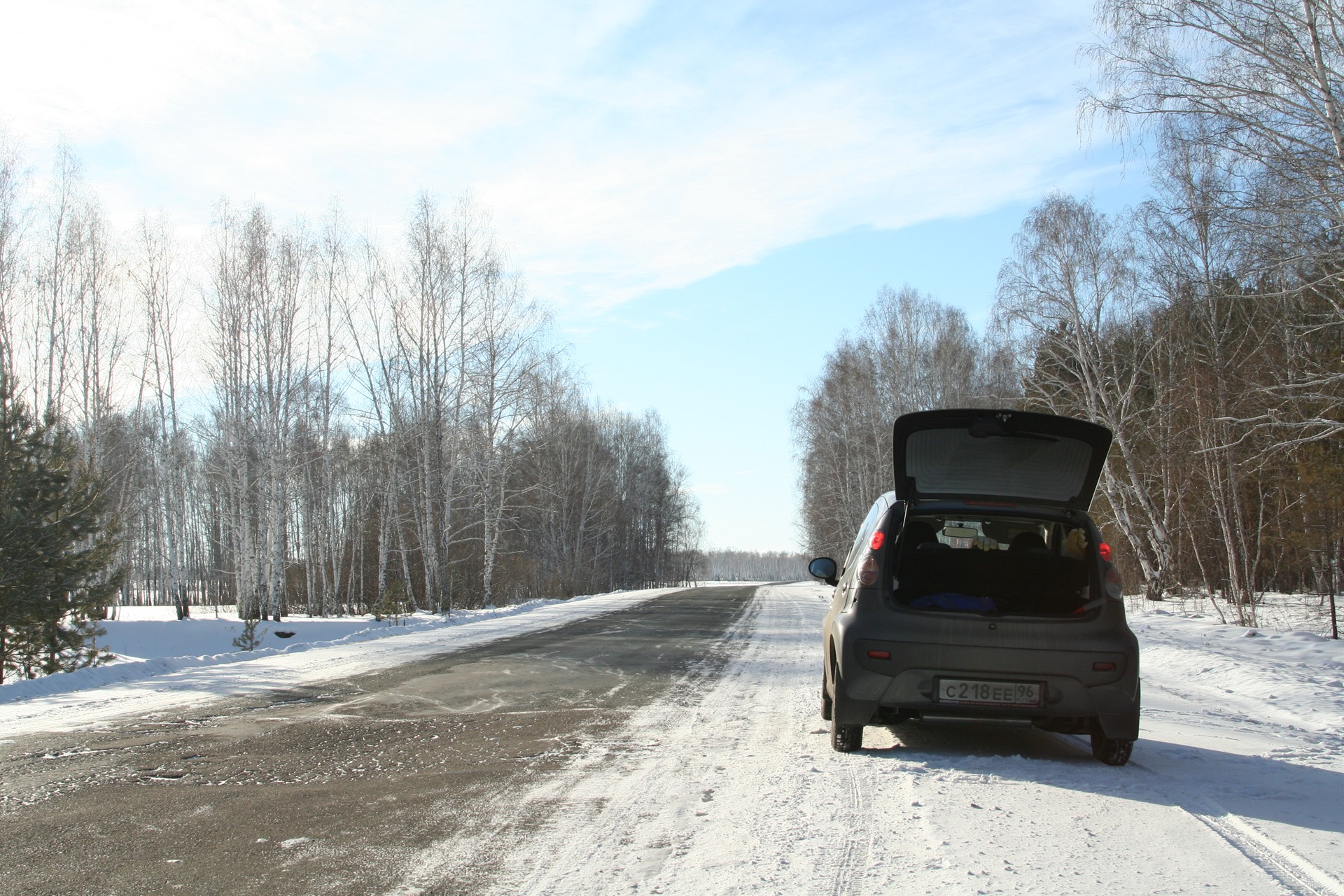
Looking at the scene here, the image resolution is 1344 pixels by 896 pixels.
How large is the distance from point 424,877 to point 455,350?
2582 cm

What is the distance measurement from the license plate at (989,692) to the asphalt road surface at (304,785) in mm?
2256

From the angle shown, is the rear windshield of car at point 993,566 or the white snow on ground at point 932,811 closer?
the white snow on ground at point 932,811

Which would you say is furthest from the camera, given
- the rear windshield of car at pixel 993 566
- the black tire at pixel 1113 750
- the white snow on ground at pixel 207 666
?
the white snow on ground at pixel 207 666

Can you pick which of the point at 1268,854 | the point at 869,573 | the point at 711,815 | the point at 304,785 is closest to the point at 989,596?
the point at 869,573

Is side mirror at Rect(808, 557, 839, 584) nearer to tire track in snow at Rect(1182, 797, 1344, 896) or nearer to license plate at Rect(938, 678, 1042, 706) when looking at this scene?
license plate at Rect(938, 678, 1042, 706)

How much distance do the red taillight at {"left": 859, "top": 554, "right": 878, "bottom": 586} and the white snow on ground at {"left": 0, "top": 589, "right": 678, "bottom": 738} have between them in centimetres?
563

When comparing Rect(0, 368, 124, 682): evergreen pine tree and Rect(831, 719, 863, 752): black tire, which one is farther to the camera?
Rect(0, 368, 124, 682): evergreen pine tree

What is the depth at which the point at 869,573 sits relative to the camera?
5.51 meters

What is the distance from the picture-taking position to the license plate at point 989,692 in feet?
16.9

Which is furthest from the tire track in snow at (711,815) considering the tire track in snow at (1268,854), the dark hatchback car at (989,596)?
the tire track in snow at (1268,854)

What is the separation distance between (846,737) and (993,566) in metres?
1.68

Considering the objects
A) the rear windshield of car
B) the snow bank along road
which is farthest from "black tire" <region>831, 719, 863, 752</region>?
the rear windshield of car

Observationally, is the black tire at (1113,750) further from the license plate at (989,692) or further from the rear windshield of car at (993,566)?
the rear windshield of car at (993,566)

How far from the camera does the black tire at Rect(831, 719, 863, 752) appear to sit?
554 cm
